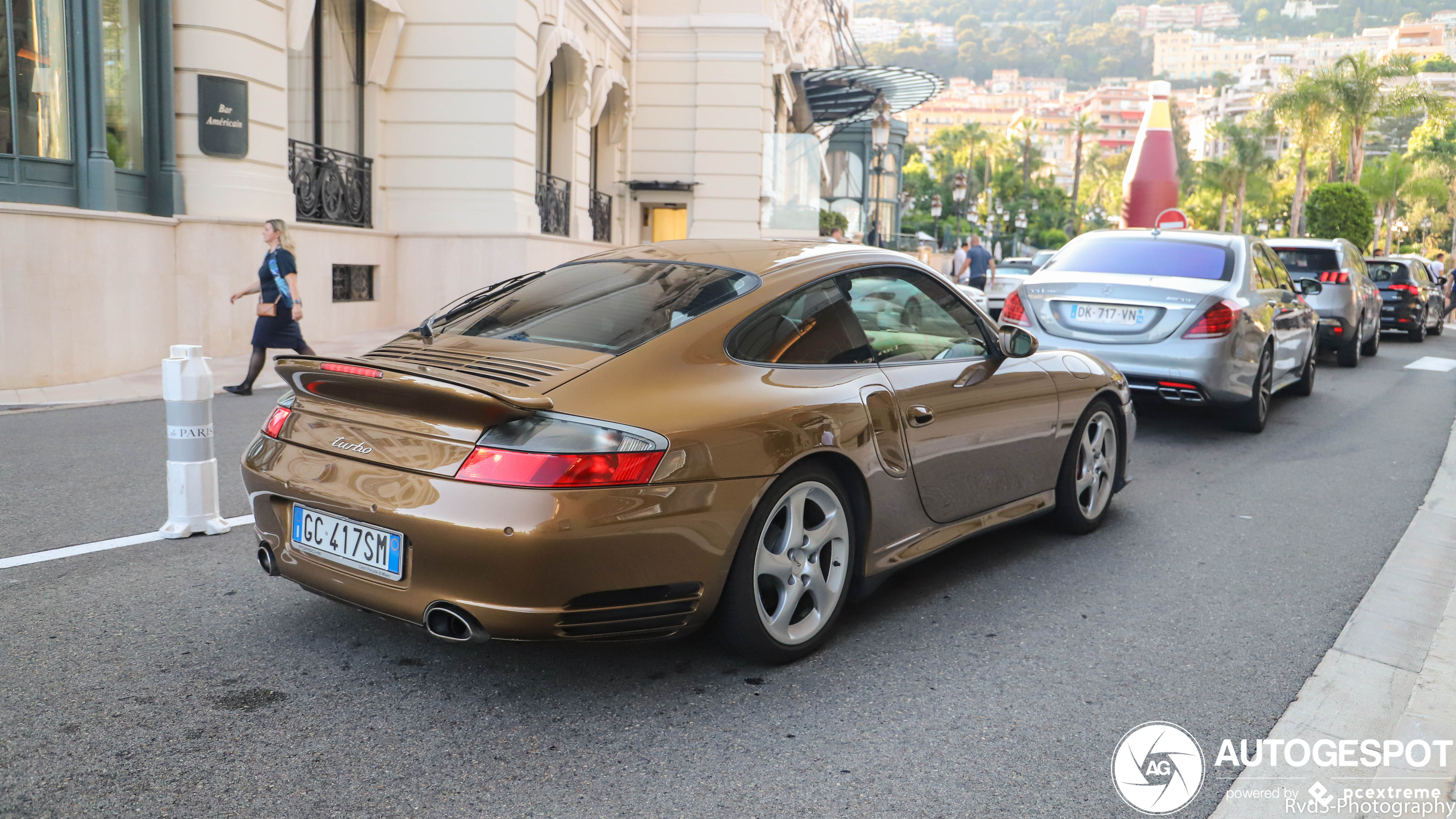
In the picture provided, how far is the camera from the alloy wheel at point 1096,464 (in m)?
5.62

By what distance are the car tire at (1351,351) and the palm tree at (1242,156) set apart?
76.7 m

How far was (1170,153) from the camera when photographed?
62719mm

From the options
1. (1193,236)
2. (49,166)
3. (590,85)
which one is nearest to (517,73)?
(590,85)

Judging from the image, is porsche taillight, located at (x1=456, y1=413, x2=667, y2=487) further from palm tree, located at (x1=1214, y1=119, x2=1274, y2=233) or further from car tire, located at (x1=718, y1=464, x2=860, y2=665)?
palm tree, located at (x1=1214, y1=119, x2=1274, y2=233)

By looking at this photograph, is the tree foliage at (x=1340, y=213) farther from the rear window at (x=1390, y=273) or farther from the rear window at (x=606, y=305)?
the rear window at (x=606, y=305)

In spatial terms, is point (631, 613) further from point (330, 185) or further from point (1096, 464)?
point (330, 185)

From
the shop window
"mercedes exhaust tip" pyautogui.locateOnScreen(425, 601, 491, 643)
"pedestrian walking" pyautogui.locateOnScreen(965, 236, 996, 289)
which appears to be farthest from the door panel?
"pedestrian walking" pyautogui.locateOnScreen(965, 236, 996, 289)

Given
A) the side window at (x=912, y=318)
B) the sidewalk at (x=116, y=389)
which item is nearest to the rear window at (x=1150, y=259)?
the side window at (x=912, y=318)

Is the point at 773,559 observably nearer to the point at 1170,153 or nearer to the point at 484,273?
the point at 484,273

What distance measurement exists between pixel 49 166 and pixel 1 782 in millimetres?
10118

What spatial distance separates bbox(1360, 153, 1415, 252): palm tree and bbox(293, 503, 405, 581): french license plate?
257 feet

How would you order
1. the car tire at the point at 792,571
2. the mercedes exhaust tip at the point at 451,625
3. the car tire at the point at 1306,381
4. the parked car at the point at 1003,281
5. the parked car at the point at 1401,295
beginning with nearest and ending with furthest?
1. the mercedes exhaust tip at the point at 451,625
2. the car tire at the point at 792,571
3. the car tire at the point at 1306,381
4. the parked car at the point at 1401,295
5. the parked car at the point at 1003,281

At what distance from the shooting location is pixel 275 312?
10.6 meters

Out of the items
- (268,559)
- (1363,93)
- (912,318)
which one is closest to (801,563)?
(912,318)
